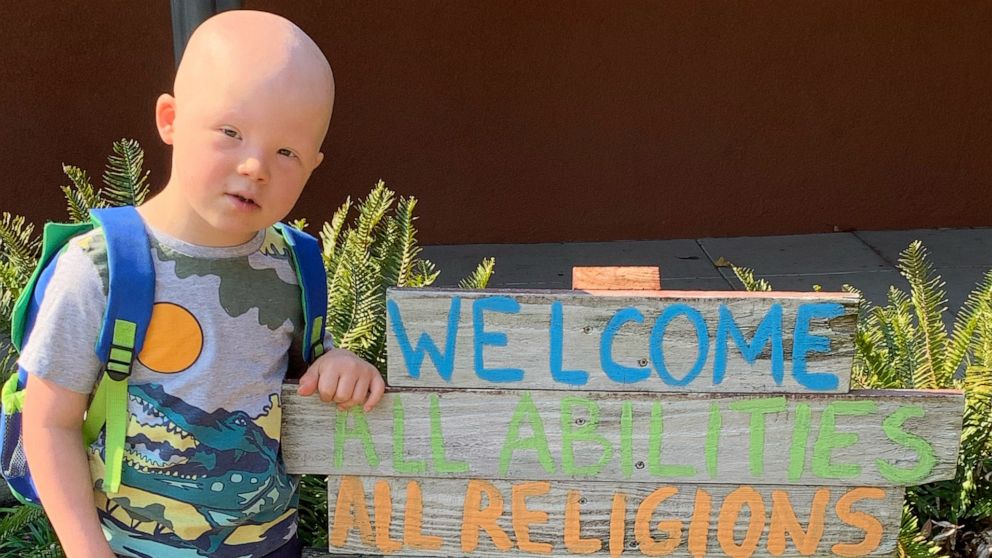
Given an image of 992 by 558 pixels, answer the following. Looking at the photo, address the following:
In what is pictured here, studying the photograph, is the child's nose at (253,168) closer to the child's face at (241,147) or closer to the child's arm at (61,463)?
the child's face at (241,147)

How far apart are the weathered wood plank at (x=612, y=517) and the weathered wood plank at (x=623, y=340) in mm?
195

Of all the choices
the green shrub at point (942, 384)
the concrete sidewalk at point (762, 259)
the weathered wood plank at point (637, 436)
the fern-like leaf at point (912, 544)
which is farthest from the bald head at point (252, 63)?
the concrete sidewalk at point (762, 259)

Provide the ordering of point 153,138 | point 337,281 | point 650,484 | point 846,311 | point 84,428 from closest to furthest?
1. point 84,428
2. point 846,311
3. point 650,484
4. point 337,281
5. point 153,138

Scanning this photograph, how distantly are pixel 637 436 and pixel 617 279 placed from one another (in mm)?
258

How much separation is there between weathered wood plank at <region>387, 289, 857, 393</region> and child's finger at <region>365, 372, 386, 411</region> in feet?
0.10

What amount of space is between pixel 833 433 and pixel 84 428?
1142mm

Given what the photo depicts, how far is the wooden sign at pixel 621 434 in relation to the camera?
1.45 metres

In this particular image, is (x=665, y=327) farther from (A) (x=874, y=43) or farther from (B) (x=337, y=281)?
(A) (x=874, y=43)

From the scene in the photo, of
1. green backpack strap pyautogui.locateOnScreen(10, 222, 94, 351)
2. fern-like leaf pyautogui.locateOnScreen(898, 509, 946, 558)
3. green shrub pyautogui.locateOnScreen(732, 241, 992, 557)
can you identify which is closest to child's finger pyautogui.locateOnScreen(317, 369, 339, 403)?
green backpack strap pyautogui.locateOnScreen(10, 222, 94, 351)

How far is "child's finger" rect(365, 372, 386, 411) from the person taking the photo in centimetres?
146

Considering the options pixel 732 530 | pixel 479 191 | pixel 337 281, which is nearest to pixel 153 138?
pixel 479 191

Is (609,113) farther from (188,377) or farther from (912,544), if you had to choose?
(188,377)

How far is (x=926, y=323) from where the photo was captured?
228cm

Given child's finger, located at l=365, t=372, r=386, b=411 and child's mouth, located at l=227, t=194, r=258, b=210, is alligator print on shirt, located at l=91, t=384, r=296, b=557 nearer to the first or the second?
child's finger, located at l=365, t=372, r=386, b=411
